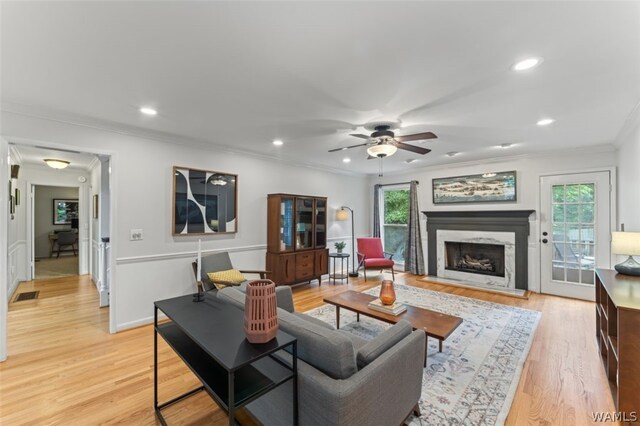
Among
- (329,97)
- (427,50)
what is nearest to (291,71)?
(329,97)

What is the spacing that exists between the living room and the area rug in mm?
497

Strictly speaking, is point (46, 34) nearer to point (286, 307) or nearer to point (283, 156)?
point (286, 307)

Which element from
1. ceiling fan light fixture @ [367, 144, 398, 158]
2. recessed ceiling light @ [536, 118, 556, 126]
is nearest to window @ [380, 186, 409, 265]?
recessed ceiling light @ [536, 118, 556, 126]

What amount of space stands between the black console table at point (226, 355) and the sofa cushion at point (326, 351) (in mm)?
92

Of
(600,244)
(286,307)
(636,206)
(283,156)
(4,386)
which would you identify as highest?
(283,156)

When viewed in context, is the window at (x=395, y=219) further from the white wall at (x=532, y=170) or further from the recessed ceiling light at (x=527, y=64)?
the recessed ceiling light at (x=527, y=64)

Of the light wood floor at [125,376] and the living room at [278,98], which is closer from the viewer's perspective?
the living room at [278,98]

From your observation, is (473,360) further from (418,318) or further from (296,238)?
(296,238)

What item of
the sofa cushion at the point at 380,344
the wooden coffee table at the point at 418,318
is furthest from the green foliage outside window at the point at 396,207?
the sofa cushion at the point at 380,344

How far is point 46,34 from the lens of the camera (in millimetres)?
1612

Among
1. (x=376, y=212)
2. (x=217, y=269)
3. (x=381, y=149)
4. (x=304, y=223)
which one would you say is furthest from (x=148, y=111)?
(x=376, y=212)

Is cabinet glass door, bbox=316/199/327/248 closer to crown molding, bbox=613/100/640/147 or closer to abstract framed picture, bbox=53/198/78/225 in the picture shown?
crown molding, bbox=613/100/640/147

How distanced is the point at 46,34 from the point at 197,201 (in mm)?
2440

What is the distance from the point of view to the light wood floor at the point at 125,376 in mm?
1920
